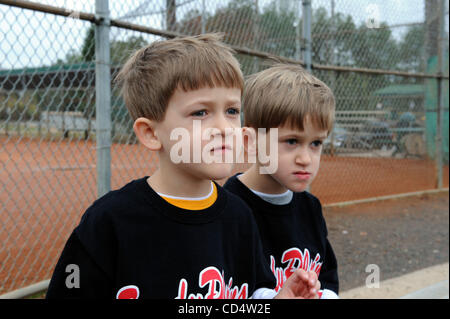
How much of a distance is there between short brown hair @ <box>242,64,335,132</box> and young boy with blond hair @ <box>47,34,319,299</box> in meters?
0.33

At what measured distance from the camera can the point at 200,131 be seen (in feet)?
3.83

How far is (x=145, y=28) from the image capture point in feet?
9.07

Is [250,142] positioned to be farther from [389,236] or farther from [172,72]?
[389,236]

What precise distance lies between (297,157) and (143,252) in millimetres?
691

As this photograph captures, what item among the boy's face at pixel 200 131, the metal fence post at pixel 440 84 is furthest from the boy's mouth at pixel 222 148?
the metal fence post at pixel 440 84

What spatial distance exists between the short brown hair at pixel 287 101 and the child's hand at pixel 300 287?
1.92 ft

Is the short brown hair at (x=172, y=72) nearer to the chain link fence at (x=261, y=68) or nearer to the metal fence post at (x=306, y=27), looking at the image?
the chain link fence at (x=261, y=68)

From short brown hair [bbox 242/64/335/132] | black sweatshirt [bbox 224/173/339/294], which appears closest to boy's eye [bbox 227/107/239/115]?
short brown hair [bbox 242/64/335/132]

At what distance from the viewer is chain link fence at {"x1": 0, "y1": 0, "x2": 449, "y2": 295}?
9.77ft

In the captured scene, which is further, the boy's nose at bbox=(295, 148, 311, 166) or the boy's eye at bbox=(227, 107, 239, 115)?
the boy's nose at bbox=(295, 148, 311, 166)

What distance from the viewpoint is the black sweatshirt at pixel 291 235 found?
1.59 m

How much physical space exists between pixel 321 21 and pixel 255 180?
4289 mm

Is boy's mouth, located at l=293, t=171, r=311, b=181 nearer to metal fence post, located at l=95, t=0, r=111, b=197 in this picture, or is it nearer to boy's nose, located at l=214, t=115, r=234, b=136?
boy's nose, located at l=214, t=115, r=234, b=136
